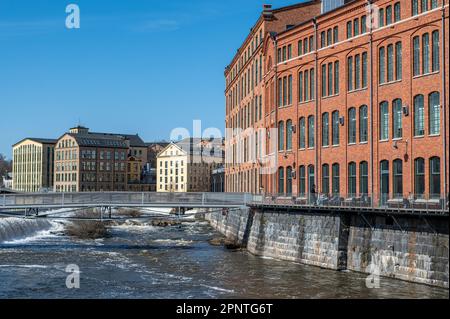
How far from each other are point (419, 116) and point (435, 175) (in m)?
3.59

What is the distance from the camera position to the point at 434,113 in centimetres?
3512

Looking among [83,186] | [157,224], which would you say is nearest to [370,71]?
[157,224]

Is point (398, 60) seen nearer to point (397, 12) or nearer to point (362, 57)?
point (397, 12)

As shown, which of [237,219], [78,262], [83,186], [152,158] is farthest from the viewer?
[152,158]

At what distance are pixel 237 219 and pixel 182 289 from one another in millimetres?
25572

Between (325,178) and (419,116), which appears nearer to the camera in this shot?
(419,116)

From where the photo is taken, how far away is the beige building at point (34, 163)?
155 m

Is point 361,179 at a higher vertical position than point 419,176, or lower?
lower

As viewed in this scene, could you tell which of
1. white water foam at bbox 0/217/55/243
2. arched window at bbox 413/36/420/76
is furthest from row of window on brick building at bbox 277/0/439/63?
white water foam at bbox 0/217/55/243

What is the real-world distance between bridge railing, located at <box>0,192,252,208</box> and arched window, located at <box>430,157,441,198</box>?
17065mm

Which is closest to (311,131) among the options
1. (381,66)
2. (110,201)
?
(381,66)

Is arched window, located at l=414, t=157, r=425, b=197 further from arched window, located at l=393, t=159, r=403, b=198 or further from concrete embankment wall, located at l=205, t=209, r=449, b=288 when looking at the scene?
concrete embankment wall, located at l=205, t=209, r=449, b=288
